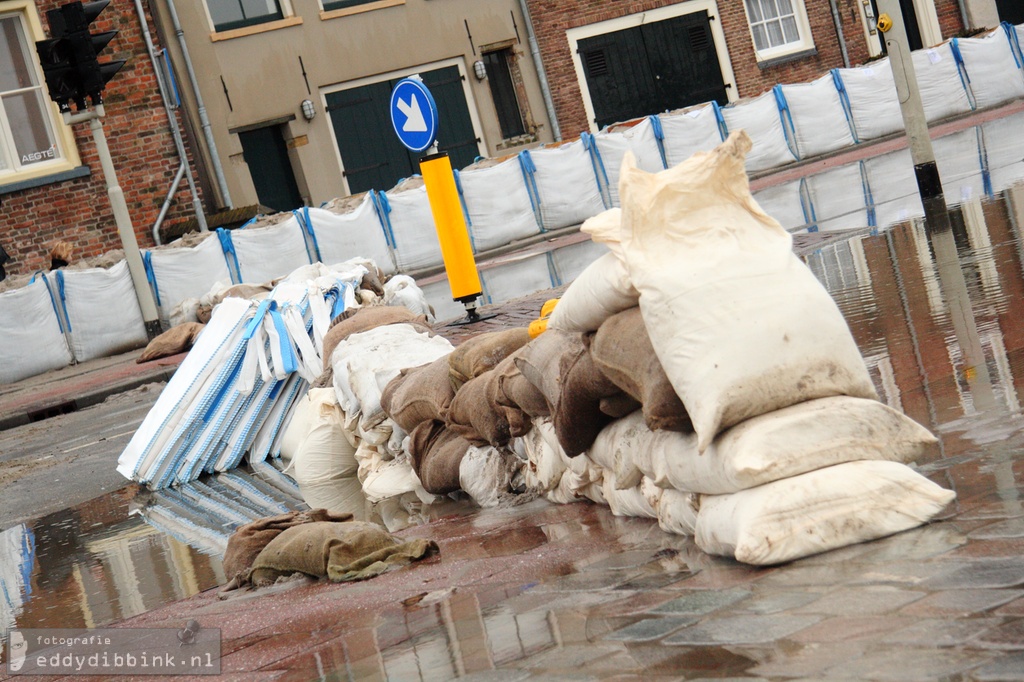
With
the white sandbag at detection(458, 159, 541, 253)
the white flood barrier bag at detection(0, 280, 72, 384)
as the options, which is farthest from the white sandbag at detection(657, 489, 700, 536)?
the white sandbag at detection(458, 159, 541, 253)

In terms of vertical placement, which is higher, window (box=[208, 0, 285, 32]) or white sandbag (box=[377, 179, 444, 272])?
window (box=[208, 0, 285, 32])

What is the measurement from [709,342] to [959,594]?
1026mm

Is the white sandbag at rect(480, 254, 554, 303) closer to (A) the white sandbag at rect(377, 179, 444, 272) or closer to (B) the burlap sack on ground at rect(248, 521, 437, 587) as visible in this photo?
(A) the white sandbag at rect(377, 179, 444, 272)

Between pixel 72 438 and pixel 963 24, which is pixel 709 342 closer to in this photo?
pixel 72 438

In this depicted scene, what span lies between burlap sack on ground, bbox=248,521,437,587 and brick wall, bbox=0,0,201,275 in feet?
52.3

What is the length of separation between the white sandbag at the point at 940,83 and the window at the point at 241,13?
506 inches

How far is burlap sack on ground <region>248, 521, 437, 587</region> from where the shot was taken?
399cm

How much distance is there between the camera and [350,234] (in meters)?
18.7

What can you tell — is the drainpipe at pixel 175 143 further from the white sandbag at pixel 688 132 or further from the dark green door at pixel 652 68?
the dark green door at pixel 652 68

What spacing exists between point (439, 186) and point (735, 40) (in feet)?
59.2

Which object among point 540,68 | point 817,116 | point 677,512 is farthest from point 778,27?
point 677,512

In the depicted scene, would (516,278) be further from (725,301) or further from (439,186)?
(725,301)

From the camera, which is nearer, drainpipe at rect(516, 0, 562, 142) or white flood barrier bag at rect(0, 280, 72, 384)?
white flood barrier bag at rect(0, 280, 72, 384)

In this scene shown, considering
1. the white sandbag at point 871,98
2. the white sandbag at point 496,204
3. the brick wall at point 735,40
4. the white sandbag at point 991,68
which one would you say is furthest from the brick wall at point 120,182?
the white sandbag at point 991,68
